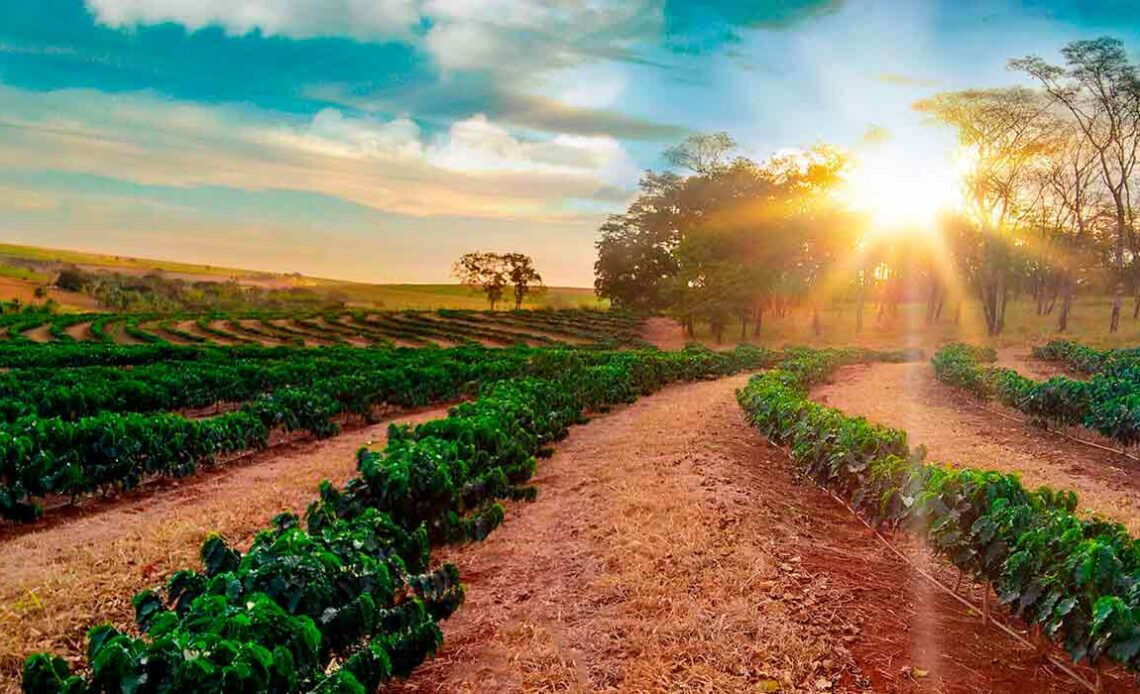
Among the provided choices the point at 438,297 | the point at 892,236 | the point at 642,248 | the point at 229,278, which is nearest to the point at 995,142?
the point at 892,236

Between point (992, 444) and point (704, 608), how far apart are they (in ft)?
43.9

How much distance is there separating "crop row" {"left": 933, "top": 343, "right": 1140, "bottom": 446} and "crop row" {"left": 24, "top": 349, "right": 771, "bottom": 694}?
1375 cm

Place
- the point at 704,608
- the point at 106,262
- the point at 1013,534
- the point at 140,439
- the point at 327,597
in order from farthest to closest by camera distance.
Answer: the point at 106,262, the point at 140,439, the point at 704,608, the point at 1013,534, the point at 327,597

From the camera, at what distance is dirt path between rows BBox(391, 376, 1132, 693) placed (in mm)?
6293

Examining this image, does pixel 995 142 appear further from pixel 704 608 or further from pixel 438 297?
pixel 438 297

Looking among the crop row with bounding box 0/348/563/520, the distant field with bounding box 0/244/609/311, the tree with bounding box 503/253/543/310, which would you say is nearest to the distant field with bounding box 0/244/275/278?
the distant field with bounding box 0/244/609/311

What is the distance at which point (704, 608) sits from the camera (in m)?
7.30

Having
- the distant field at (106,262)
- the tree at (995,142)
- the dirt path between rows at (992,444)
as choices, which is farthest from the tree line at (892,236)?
the distant field at (106,262)

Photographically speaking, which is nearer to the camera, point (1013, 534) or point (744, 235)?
point (1013, 534)

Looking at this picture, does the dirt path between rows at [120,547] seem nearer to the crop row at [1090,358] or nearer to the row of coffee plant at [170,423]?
the row of coffee plant at [170,423]

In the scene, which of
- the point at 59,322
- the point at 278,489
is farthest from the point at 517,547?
the point at 59,322

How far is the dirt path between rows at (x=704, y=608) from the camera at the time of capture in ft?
20.6

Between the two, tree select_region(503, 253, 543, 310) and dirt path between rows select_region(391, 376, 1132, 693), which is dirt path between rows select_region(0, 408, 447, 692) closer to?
dirt path between rows select_region(391, 376, 1132, 693)

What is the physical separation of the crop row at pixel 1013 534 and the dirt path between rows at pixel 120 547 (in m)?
8.72
